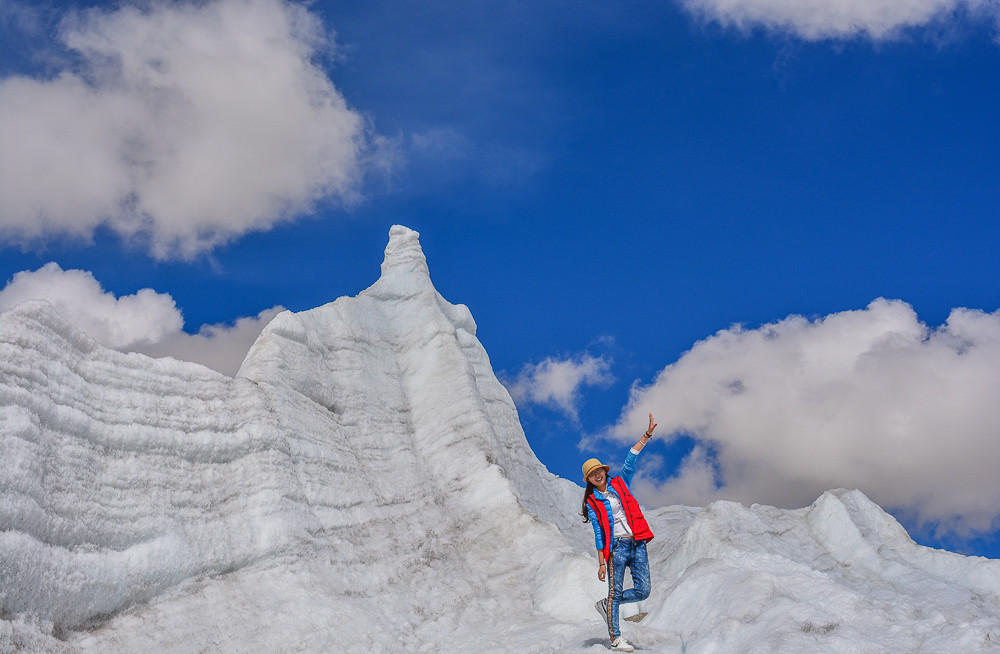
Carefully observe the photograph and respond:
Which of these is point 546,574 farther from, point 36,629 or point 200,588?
point 36,629

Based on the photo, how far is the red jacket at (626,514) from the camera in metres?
11.6

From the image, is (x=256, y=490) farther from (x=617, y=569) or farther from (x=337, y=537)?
(x=617, y=569)

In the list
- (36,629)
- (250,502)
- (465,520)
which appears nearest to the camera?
(36,629)

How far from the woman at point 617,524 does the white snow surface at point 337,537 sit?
84 centimetres

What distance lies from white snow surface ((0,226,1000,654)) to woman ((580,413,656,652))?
839 mm

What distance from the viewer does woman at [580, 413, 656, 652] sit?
38.0ft

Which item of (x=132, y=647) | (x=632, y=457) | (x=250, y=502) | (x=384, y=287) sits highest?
(x=384, y=287)

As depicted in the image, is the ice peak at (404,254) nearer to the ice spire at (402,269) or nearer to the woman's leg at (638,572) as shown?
the ice spire at (402,269)

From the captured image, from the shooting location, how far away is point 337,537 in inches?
933

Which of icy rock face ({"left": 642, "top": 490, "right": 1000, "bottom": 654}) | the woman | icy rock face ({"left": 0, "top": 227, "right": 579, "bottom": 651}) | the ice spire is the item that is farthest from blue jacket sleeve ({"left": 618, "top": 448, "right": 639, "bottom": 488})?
the ice spire

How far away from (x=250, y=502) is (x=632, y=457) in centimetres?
1465

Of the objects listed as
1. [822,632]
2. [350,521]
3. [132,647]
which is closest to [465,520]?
[350,521]

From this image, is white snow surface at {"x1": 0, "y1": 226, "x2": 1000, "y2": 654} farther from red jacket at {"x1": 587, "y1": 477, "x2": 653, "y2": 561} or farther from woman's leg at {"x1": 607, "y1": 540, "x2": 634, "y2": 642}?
red jacket at {"x1": 587, "y1": 477, "x2": 653, "y2": 561}

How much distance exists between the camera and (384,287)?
128ft
